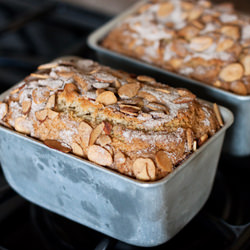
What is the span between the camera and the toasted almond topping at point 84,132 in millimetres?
732

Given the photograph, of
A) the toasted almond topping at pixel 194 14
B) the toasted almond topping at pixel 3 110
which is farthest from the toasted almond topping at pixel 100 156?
the toasted almond topping at pixel 194 14

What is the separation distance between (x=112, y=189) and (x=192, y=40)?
539 mm

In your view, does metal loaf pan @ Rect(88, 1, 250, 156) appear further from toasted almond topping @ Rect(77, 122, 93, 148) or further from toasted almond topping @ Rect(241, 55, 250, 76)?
toasted almond topping @ Rect(77, 122, 93, 148)

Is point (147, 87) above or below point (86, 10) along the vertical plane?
above

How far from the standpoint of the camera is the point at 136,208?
69cm

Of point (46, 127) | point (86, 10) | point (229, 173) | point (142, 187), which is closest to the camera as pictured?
point (142, 187)

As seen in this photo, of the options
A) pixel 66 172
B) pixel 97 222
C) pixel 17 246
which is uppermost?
pixel 66 172

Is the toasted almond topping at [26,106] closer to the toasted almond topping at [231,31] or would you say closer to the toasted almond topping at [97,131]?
the toasted almond topping at [97,131]

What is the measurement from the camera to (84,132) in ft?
2.43

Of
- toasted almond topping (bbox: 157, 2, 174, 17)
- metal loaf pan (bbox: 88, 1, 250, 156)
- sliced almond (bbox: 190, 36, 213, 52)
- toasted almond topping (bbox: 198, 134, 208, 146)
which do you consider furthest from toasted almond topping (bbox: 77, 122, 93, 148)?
toasted almond topping (bbox: 157, 2, 174, 17)

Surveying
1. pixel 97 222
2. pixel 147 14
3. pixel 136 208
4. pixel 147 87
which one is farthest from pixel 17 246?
A: pixel 147 14

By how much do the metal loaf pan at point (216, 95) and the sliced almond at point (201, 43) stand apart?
13 centimetres

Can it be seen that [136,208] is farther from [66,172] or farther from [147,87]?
[147,87]

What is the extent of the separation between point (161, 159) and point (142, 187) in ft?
0.26
